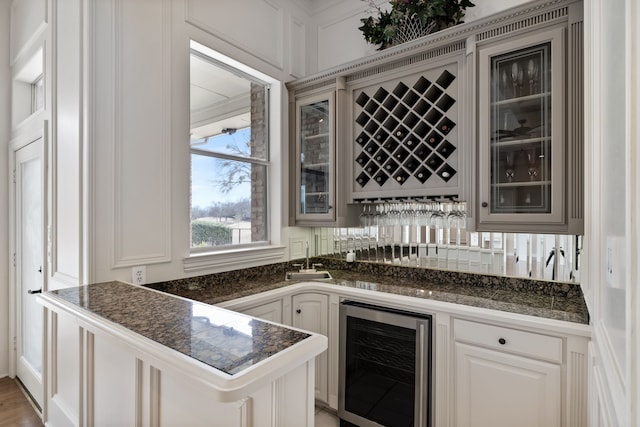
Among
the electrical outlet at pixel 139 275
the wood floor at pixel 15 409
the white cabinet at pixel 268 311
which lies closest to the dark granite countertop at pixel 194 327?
the electrical outlet at pixel 139 275

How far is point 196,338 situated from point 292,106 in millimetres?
2379

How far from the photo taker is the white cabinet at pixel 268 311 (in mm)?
2072

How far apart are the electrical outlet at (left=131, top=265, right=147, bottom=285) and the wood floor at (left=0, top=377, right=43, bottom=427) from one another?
1.29 meters

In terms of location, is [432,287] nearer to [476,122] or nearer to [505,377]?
[505,377]

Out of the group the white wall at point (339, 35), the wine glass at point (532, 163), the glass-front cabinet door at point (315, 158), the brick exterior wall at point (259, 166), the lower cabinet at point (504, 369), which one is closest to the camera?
the lower cabinet at point (504, 369)

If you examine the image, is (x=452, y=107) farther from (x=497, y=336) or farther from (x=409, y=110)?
(x=497, y=336)

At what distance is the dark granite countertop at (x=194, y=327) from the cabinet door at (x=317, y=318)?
3.55 ft

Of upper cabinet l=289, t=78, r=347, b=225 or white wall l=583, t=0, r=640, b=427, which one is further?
upper cabinet l=289, t=78, r=347, b=225

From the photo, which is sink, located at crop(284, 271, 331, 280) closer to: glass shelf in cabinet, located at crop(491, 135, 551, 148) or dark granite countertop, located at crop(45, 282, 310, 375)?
dark granite countertop, located at crop(45, 282, 310, 375)

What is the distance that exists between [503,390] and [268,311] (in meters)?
1.37

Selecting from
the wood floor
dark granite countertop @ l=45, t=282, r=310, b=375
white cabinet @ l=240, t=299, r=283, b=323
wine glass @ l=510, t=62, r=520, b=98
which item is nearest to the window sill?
white cabinet @ l=240, t=299, r=283, b=323

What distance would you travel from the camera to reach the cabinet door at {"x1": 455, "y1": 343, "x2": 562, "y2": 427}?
1564 millimetres

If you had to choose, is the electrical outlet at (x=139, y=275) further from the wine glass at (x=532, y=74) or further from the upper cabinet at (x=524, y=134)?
the wine glass at (x=532, y=74)

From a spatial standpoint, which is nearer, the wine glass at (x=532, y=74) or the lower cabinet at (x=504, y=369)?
the lower cabinet at (x=504, y=369)
